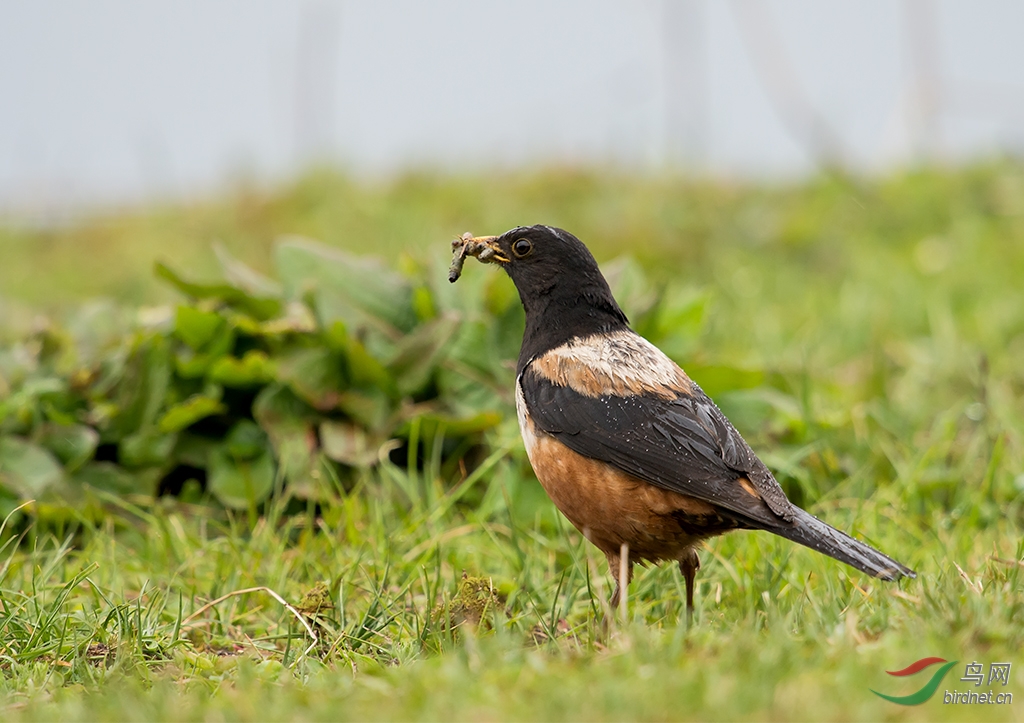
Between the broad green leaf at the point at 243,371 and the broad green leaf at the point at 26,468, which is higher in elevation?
the broad green leaf at the point at 243,371

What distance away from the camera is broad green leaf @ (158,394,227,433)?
5078 millimetres

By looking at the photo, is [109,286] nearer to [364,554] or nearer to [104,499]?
[104,499]

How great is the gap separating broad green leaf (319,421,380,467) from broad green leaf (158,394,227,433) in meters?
0.52

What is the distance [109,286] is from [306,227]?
1878 millimetres

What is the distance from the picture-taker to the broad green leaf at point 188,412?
16.7ft

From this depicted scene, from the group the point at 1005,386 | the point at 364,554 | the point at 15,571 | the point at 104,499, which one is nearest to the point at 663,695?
the point at 364,554

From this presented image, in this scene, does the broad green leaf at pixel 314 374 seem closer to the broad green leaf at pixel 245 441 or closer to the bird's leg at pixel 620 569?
the broad green leaf at pixel 245 441

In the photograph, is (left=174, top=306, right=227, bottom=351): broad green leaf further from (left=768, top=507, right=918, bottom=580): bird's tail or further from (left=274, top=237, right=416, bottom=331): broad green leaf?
(left=768, top=507, right=918, bottom=580): bird's tail

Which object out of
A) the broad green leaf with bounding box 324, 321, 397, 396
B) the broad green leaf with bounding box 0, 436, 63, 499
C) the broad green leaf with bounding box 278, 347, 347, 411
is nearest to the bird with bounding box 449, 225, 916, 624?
the broad green leaf with bounding box 324, 321, 397, 396

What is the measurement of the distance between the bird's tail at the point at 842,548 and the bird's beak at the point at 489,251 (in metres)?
1.56

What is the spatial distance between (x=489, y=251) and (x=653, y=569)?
1.44 metres

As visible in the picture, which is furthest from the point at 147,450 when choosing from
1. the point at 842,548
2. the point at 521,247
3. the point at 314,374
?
the point at 842,548

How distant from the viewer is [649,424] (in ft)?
12.4

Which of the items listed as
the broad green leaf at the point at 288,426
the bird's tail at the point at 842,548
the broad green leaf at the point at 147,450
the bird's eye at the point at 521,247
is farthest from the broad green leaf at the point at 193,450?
the bird's tail at the point at 842,548
